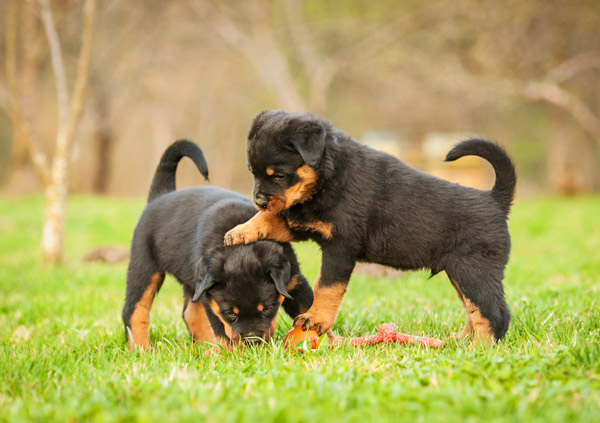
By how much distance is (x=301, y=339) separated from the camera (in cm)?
313

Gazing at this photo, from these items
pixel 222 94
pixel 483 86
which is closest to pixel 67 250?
pixel 483 86

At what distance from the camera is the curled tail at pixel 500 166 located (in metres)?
3.36

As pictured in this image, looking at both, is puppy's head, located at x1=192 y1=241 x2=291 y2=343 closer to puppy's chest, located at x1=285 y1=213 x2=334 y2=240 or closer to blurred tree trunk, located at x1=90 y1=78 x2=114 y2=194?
puppy's chest, located at x1=285 y1=213 x2=334 y2=240

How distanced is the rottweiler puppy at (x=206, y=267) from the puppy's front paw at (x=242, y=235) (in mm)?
49

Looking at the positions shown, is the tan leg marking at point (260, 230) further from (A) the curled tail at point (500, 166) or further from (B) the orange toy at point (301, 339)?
(A) the curled tail at point (500, 166)

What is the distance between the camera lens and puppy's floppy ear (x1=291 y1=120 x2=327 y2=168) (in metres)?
3.08

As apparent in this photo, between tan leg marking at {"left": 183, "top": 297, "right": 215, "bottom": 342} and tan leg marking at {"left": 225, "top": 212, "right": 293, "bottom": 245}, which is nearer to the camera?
tan leg marking at {"left": 225, "top": 212, "right": 293, "bottom": 245}

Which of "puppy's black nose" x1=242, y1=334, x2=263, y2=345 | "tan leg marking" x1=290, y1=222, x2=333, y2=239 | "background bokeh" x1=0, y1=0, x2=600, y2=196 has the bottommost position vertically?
"puppy's black nose" x1=242, y1=334, x2=263, y2=345

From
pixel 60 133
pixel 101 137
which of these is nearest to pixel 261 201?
pixel 60 133

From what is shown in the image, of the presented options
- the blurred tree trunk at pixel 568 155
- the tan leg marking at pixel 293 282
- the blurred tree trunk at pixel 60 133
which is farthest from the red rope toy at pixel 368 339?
the blurred tree trunk at pixel 568 155

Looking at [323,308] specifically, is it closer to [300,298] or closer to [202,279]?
[300,298]

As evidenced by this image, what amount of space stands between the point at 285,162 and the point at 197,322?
4.68ft

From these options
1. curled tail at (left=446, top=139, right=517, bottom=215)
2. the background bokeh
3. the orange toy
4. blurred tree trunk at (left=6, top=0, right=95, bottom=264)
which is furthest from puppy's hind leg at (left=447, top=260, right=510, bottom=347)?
the background bokeh

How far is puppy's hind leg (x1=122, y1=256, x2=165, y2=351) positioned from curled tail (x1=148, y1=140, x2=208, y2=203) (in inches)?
25.7
